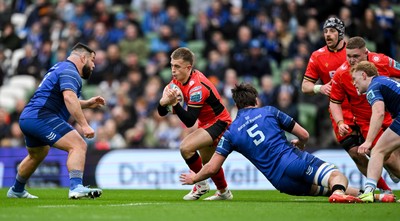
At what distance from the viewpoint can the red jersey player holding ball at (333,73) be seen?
1448 centimetres

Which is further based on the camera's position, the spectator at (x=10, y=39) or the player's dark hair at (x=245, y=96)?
the spectator at (x=10, y=39)

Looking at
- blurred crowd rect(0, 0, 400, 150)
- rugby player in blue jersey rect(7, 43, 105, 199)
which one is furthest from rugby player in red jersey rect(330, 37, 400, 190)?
blurred crowd rect(0, 0, 400, 150)

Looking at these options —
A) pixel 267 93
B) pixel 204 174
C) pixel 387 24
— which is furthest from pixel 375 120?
pixel 387 24

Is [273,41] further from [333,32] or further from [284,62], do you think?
[333,32]

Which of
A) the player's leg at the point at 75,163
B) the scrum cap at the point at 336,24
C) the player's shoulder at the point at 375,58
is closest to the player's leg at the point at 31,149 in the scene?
the player's leg at the point at 75,163

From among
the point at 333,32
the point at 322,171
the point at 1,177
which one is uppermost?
the point at 333,32

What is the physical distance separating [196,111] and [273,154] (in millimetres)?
1681

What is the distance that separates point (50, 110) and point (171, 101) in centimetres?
188

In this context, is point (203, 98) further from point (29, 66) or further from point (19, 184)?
point (29, 66)

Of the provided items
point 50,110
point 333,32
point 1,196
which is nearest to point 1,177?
point 1,196

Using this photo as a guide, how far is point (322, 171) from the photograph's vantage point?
12.5 meters

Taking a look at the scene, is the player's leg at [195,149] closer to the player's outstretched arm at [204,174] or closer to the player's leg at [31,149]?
the player's outstretched arm at [204,174]

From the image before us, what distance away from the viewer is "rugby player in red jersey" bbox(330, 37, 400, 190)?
13.9 metres

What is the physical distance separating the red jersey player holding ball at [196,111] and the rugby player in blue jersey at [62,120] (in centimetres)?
133
